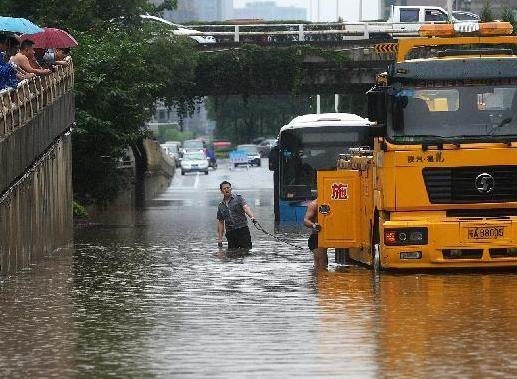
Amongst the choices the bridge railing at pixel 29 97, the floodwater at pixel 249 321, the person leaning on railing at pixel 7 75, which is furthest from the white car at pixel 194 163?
the person leaning on railing at pixel 7 75

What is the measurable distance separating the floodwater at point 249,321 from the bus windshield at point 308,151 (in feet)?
47.7

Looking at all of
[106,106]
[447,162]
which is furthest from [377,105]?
[106,106]

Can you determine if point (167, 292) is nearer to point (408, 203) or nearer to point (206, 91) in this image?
point (408, 203)

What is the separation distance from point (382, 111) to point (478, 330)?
7041 mm

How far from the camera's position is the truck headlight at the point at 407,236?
22.4 meters

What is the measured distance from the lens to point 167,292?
847 inches

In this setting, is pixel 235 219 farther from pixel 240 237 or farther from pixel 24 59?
pixel 24 59

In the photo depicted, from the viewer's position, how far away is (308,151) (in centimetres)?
4462

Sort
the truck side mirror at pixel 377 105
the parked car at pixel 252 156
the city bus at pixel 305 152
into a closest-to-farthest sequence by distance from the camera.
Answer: the truck side mirror at pixel 377 105, the city bus at pixel 305 152, the parked car at pixel 252 156

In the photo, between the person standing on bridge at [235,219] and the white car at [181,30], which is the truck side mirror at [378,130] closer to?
the person standing on bridge at [235,219]

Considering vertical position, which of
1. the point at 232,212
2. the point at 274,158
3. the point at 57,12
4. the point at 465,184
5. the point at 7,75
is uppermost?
the point at 57,12

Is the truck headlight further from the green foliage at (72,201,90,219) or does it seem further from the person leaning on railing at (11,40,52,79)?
the green foliage at (72,201,90,219)

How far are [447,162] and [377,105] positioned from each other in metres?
1.19

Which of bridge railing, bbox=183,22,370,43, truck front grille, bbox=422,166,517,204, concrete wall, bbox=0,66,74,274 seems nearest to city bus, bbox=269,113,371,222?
concrete wall, bbox=0,66,74,274
